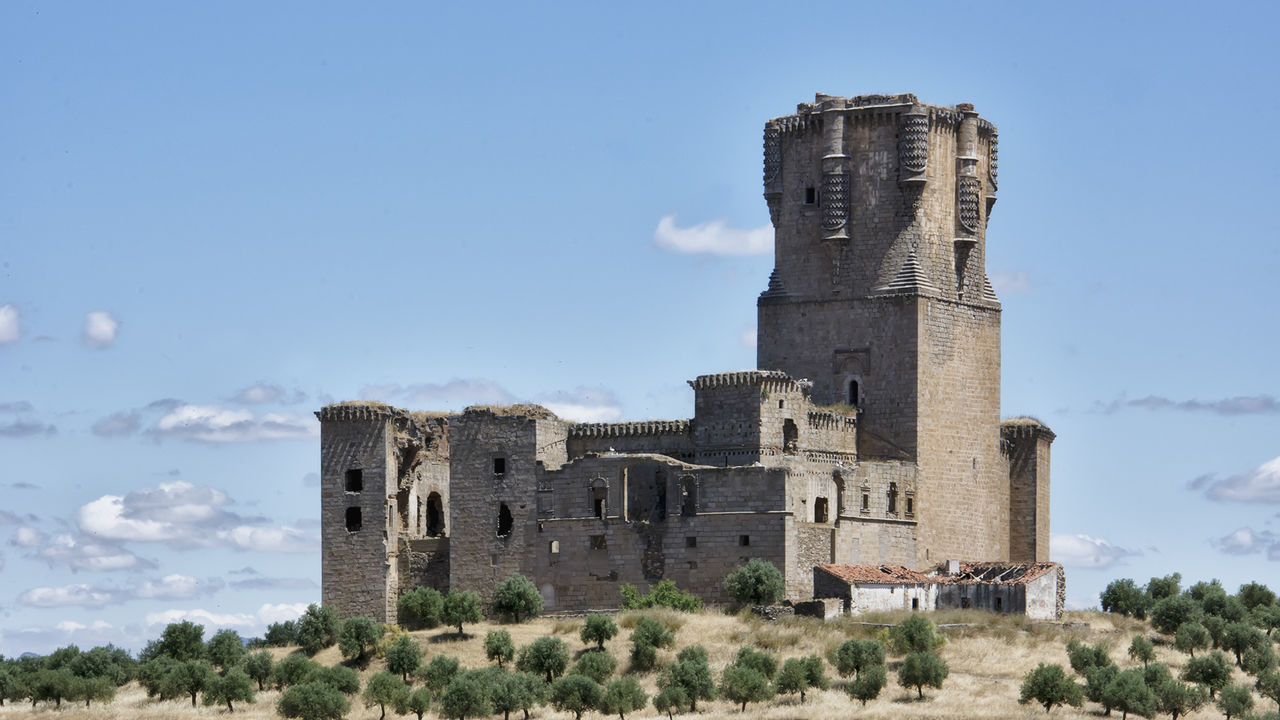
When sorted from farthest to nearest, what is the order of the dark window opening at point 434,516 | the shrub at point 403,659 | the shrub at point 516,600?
the dark window opening at point 434,516
the shrub at point 516,600
the shrub at point 403,659

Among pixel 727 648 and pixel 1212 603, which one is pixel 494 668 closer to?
pixel 727 648

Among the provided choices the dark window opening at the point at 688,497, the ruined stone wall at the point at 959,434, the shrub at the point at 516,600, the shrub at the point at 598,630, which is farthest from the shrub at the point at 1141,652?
the shrub at the point at 516,600

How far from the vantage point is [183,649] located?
8138cm

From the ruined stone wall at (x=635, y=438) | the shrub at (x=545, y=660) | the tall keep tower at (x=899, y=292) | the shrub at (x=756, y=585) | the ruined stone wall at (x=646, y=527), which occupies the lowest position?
the shrub at (x=545, y=660)

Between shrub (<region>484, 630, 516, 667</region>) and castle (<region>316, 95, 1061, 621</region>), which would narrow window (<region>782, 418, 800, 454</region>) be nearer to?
castle (<region>316, 95, 1061, 621</region>)

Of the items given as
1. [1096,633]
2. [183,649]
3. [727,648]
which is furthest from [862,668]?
[183,649]

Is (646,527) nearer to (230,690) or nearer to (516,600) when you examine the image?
(516,600)

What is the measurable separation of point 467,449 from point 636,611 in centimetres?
867

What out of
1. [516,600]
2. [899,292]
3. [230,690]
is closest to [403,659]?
[516,600]

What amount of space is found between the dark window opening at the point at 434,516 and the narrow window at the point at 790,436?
40.5ft

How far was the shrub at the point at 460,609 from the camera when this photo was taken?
2990 inches

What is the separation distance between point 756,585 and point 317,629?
13775 millimetres

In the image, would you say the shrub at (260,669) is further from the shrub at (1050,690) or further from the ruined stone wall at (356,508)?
the shrub at (1050,690)

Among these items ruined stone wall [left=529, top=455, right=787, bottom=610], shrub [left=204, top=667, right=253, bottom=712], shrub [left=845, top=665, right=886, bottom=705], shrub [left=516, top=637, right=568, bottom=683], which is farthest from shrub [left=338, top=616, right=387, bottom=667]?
shrub [left=845, top=665, right=886, bottom=705]
